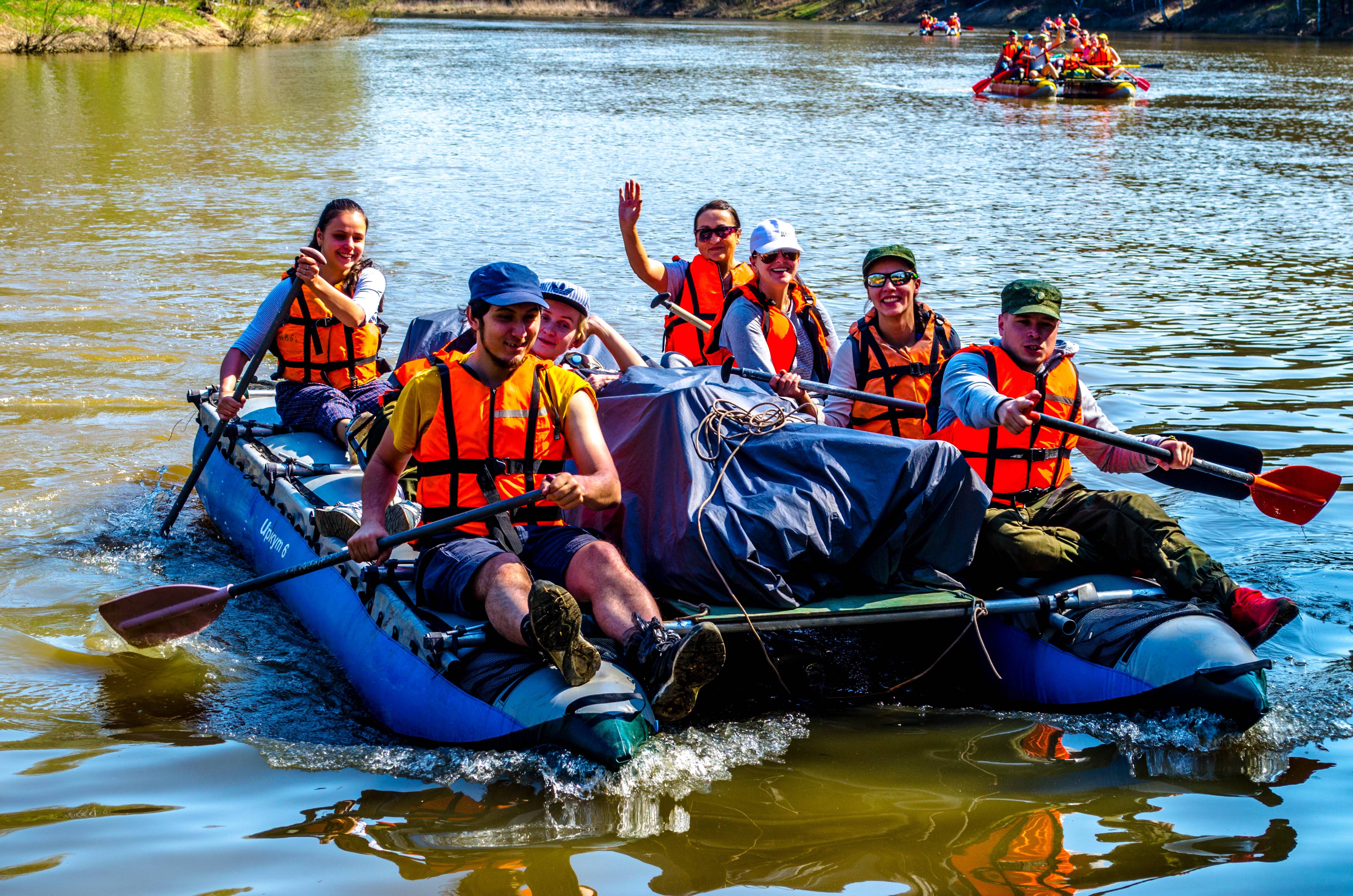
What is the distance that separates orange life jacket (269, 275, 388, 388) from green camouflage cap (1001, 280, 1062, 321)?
3.27 metres

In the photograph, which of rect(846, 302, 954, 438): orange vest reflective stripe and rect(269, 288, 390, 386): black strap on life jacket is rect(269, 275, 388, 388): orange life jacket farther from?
rect(846, 302, 954, 438): orange vest reflective stripe

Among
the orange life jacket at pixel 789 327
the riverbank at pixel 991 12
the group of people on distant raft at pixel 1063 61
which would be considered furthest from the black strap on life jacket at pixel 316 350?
the riverbank at pixel 991 12

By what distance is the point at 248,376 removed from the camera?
6250 mm

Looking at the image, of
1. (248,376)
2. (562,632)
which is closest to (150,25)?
(248,376)

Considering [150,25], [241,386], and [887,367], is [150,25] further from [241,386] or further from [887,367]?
[887,367]

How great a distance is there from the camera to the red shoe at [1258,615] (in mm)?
4496

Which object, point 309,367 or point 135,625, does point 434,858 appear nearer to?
point 135,625

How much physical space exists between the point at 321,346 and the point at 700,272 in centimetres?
202

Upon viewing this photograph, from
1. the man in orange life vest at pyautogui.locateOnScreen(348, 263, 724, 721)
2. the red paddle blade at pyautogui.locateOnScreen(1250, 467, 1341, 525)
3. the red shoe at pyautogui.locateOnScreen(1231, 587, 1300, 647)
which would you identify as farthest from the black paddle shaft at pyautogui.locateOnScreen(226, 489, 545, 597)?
the red paddle blade at pyautogui.locateOnScreen(1250, 467, 1341, 525)

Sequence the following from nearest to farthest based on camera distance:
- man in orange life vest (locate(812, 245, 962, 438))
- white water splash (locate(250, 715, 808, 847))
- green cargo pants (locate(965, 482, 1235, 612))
Result: white water splash (locate(250, 715, 808, 847)), green cargo pants (locate(965, 482, 1235, 612)), man in orange life vest (locate(812, 245, 962, 438))

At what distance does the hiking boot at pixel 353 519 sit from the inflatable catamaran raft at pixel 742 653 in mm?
136

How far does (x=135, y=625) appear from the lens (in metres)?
4.87

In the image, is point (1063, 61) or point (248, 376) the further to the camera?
point (1063, 61)

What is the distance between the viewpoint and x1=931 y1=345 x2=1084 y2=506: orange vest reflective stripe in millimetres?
4992
